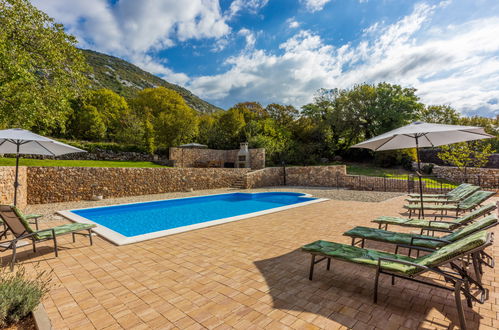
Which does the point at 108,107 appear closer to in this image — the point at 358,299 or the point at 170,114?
the point at 170,114

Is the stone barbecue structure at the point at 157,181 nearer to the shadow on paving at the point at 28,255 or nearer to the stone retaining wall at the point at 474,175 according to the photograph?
the stone retaining wall at the point at 474,175

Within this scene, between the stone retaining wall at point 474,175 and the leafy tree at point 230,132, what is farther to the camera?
the leafy tree at point 230,132

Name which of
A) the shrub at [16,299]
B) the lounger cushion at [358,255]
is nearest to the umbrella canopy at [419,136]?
the lounger cushion at [358,255]

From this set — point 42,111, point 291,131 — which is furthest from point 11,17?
point 291,131

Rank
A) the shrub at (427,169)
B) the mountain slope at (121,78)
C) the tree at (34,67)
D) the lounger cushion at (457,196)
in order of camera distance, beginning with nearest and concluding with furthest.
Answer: the lounger cushion at (457,196) → the tree at (34,67) → the shrub at (427,169) → the mountain slope at (121,78)

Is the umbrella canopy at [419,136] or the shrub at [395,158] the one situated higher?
the umbrella canopy at [419,136]

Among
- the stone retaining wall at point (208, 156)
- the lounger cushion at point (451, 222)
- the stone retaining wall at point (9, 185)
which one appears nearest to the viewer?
the lounger cushion at point (451, 222)

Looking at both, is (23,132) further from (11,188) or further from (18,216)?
(11,188)

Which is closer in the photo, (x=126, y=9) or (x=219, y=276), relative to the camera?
(x=219, y=276)

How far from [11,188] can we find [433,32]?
632 inches

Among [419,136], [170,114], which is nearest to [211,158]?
[170,114]

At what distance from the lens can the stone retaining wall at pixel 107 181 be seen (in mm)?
10234

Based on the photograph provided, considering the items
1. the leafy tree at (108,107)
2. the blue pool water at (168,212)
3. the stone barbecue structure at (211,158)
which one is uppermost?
the leafy tree at (108,107)

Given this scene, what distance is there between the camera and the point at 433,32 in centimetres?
790
